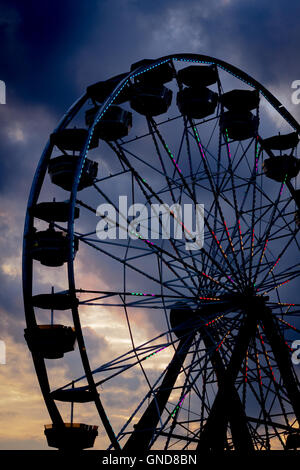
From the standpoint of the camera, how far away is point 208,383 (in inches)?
539

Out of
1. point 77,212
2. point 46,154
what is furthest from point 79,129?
point 77,212

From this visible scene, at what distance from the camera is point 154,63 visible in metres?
13.4

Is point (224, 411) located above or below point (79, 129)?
below

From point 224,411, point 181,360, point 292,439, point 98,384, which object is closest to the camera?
point 98,384

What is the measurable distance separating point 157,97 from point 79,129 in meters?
2.82

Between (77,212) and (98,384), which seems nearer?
(98,384)

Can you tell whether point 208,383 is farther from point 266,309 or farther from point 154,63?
point 154,63

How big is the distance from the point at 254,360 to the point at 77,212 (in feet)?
20.3

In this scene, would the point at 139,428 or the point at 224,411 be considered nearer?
the point at 224,411

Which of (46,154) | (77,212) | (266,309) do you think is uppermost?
(46,154)

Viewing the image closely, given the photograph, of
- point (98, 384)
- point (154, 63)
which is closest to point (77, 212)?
point (98, 384)

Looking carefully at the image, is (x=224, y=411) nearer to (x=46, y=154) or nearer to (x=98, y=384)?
(x=98, y=384)

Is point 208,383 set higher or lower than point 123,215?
lower

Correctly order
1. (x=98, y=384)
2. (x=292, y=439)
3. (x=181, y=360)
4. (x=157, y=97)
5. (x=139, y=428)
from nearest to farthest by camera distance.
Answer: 1. (x=98, y=384)
2. (x=139, y=428)
3. (x=181, y=360)
4. (x=157, y=97)
5. (x=292, y=439)
